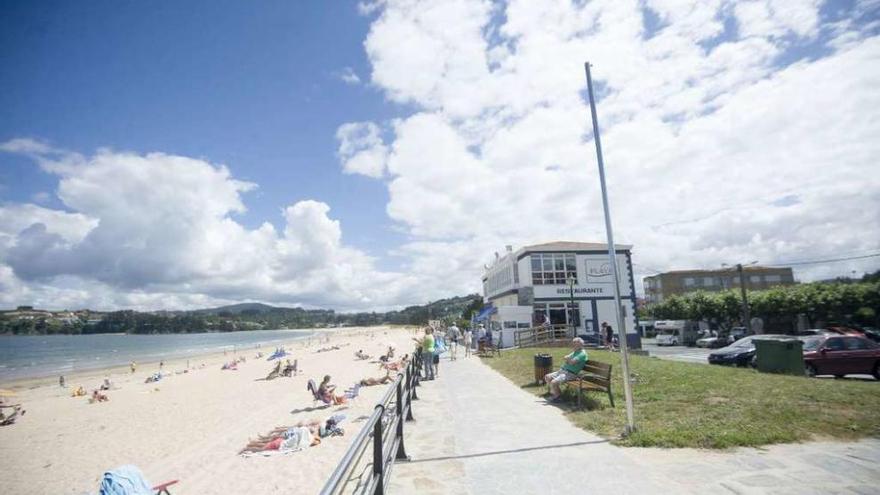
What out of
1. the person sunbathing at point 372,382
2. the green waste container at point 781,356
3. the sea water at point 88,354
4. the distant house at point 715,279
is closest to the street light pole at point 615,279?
the green waste container at point 781,356

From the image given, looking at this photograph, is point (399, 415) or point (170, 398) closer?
point (399, 415)

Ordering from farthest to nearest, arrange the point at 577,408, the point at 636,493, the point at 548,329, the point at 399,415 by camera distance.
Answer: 1. the point at 548,329
2. the point at 577,408
3. the point at 399,415
4. the point at 636,493

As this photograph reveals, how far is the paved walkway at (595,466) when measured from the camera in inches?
175

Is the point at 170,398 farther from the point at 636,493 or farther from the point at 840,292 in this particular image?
the point at 840,292

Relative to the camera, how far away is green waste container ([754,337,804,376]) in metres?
12.1

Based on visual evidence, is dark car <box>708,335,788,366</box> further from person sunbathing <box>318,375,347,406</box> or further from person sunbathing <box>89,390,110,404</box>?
person sunbathing <box>89,390,110,404</box>

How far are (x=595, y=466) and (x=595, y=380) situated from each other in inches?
149

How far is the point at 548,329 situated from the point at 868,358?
1485 centimetres

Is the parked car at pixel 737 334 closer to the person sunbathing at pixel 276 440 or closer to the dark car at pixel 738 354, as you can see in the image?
the dark car at pixel 738 354

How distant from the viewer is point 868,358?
1252 centimetres

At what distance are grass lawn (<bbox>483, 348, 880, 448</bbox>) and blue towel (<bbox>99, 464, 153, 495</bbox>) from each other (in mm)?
6387

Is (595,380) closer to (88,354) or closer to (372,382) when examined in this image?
(372,382)

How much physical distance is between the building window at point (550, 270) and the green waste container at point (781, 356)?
18.0 m

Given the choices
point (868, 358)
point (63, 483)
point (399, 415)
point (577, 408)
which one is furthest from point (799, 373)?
point (63, 483)
